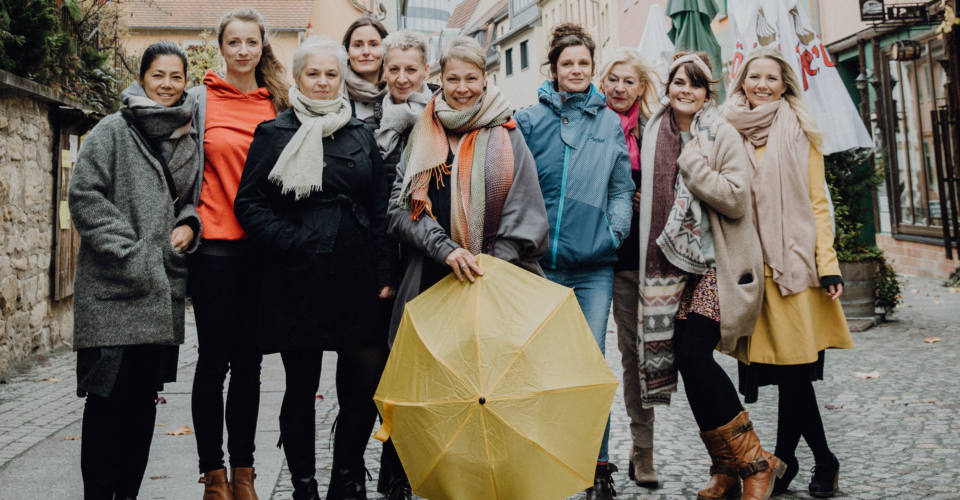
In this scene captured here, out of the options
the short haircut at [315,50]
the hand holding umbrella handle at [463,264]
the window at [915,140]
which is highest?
the window at [915,140]

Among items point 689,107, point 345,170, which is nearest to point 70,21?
point 345,170

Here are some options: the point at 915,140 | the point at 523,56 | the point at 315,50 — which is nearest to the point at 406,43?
the point at 315,50

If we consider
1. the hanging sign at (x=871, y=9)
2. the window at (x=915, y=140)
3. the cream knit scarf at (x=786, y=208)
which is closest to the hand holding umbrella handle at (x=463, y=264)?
the cream knit scarf at (x=786, y=208)

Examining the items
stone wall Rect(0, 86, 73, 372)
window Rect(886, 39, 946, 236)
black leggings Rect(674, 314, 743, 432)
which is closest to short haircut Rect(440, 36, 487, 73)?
black leggings Rect(674, 314, 743, 432)

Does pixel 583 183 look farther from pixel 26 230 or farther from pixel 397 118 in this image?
pixel 26 230

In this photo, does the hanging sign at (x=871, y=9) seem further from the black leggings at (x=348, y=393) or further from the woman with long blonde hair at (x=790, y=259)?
the black leggings at (x=348, y=393)

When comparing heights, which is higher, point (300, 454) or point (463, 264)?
point (463, 264)

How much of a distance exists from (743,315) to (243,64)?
250cm

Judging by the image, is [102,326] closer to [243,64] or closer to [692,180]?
[243,64]

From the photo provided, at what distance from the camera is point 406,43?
4.19 metres

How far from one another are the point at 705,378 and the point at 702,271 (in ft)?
1.55

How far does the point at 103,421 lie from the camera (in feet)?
12.0

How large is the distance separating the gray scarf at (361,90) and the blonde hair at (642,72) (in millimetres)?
1129

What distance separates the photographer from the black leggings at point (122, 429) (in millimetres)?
3637
